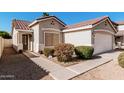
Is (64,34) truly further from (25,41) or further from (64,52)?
(64,52)

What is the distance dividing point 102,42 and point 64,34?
4.62 meters

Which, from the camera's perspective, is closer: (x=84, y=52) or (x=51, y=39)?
(x=84, y=52)

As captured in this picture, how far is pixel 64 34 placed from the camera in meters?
15.2

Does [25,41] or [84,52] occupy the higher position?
[25,41]

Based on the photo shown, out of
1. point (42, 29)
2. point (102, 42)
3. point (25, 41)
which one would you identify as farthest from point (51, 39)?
point (102, 42)

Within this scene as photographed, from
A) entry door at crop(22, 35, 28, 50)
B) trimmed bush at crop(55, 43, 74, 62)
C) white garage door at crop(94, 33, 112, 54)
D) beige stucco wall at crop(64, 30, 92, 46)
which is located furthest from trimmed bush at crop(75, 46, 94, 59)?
entry door at crop(22, 35, 28, 50)

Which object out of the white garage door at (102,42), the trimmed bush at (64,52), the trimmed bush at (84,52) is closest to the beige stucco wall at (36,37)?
the trimmed bush at (64,52)

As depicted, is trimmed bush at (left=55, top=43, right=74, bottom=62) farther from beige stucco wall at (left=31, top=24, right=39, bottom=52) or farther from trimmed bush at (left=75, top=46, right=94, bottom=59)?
beige stucco wall at (left=31, top=24, right=39, bottom=52)

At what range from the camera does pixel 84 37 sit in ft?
41.2

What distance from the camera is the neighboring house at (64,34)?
12.5m

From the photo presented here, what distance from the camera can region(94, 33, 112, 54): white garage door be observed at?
41.8 ft
